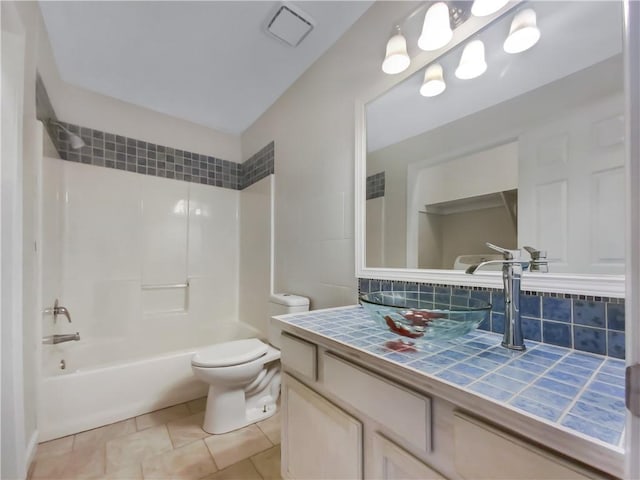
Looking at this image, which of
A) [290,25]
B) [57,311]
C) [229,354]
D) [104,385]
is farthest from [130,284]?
[290,25]

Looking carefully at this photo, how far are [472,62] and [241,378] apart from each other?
1.89m

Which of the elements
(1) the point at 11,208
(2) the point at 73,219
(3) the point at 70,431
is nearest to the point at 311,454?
(1) the point at 11,208

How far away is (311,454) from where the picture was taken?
93 centimetres

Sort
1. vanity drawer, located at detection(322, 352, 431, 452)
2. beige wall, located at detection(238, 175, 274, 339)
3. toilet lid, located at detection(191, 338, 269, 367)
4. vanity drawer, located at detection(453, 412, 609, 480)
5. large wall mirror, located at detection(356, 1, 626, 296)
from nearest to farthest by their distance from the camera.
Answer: vanity drawer, located at detection(453, 412, 609, 480)
vanity drawer, located at detection(322, 352, 431, 452)
large wall mirror, located at detection(356, 1, 626, 296)
toilet lid, located at detection(191, 338, 269, 367)
beige wall, located at detection(238, 175, 274, 339)

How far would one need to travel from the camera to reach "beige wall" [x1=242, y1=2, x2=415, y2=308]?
1446mm

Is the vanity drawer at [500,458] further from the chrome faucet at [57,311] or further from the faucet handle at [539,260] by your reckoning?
the chrome faucet at [57,311]

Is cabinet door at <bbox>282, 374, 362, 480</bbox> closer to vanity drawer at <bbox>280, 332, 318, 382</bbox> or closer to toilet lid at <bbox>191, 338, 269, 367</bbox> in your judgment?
vanity drawer at <bbox>280, 332, 318, 382</bbox>

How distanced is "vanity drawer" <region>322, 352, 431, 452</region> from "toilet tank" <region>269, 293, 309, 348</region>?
0.88 metres

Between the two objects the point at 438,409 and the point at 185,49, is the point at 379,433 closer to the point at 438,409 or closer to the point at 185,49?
the point at 438,409

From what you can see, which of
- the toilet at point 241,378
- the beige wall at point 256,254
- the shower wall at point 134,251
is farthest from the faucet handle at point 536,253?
the shower wall at point 134,251

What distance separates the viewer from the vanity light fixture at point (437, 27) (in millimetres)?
1065

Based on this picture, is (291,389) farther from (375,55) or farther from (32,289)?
(375,55)

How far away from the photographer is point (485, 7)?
95cm

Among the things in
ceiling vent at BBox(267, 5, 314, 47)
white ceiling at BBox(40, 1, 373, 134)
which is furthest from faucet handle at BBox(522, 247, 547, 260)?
ceiling vent at BBox(267, 5, 314, 47)
